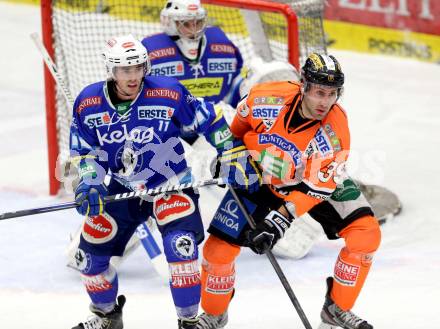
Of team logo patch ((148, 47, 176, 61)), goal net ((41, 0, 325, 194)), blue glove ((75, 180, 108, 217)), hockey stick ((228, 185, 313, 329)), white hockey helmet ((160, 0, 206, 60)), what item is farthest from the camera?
goal net ((41, 0, 325, 194))

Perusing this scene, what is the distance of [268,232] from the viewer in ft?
15.2

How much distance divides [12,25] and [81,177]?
6.55m

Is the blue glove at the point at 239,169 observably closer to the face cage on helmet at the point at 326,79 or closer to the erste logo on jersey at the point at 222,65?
the face cage on helmet at the point at 326,79

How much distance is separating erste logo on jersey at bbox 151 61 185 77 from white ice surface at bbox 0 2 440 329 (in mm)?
987

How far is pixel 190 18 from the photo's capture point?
6.30 meters

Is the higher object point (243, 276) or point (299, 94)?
point (299, 94)

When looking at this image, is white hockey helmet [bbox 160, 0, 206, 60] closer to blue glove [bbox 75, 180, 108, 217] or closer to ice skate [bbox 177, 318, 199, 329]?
blue glove [bbox 75, 180, 108, 217]

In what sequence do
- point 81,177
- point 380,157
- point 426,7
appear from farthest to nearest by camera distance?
point 426,7 < point 380,157 < point 81,177

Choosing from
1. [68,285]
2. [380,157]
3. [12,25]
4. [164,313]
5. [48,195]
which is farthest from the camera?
[12,25]

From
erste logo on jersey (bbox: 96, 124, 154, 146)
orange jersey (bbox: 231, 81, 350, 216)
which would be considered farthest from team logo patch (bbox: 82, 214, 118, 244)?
orange jersey (bbox: 231, 81, 350, 216)

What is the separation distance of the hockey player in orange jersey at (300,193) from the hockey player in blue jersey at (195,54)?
154cm

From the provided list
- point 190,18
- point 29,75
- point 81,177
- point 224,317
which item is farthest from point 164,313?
point 29,75

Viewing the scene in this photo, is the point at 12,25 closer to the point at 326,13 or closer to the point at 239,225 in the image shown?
the point at 326,13

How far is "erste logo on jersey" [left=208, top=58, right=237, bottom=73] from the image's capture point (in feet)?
21.7
